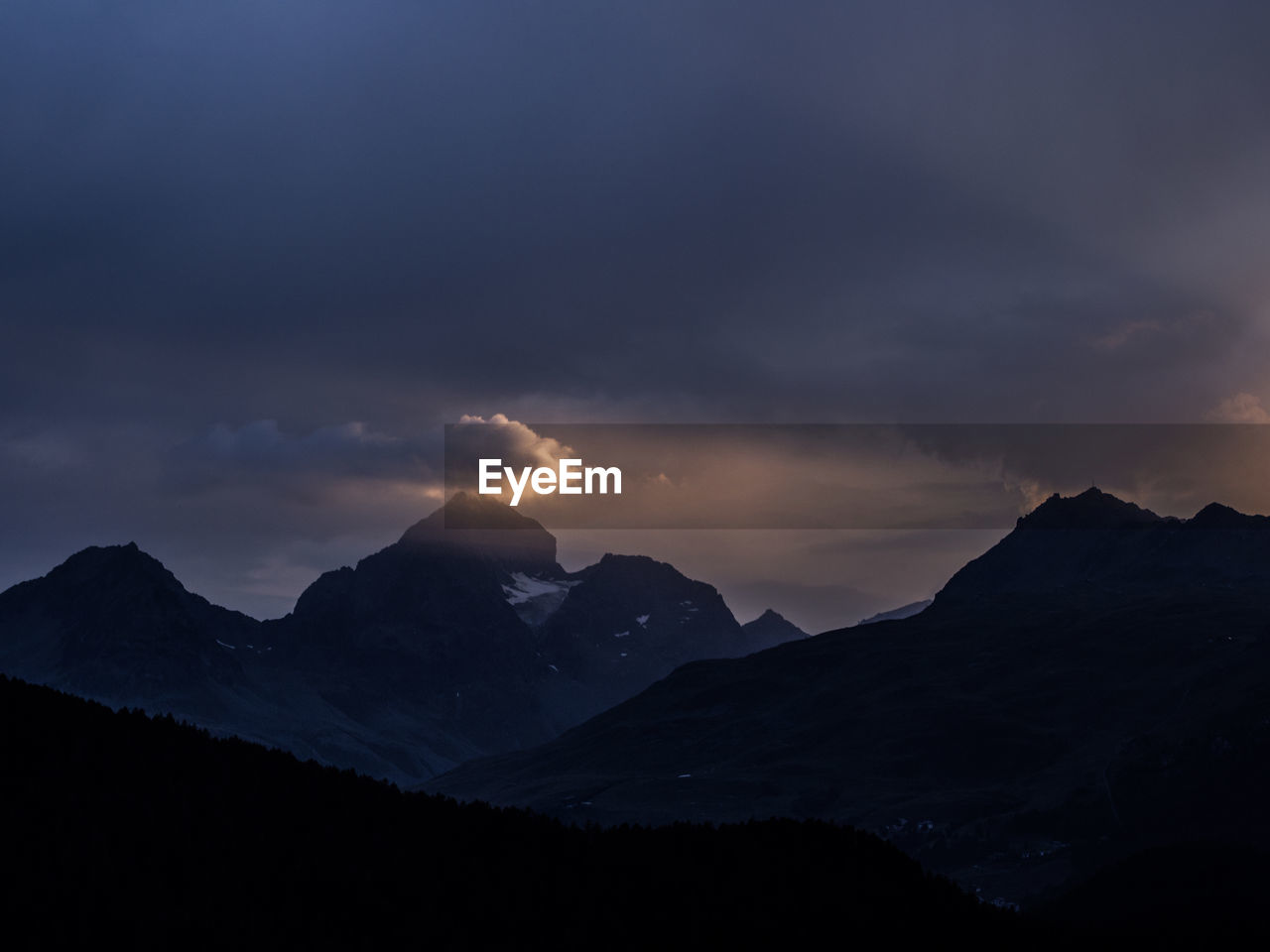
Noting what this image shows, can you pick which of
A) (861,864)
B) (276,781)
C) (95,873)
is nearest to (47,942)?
(95,873)

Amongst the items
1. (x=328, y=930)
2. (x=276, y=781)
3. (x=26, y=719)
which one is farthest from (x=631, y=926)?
(x=26, y=719)

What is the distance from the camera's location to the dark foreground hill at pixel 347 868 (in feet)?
274

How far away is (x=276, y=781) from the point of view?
110 m

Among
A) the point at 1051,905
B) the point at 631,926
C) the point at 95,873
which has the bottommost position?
the point at 1051,905

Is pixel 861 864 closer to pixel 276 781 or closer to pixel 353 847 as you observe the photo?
pixel 353 847

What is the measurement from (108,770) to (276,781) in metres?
14.5

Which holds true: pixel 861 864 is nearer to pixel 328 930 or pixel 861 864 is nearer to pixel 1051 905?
pixel 328 930

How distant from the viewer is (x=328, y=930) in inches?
3396

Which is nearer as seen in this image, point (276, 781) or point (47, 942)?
point (47, 942)

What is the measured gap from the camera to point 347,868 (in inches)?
3772

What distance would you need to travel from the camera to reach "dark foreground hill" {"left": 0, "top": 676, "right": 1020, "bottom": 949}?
83.4 metres

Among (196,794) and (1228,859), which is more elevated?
(196,794)

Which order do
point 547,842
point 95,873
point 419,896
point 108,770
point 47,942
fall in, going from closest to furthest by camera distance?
point 47,942
point 95,873
point 419,896
point 108,770
point 547,842

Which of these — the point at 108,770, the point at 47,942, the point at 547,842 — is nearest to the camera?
the point at 47,942
